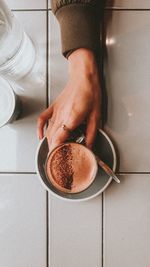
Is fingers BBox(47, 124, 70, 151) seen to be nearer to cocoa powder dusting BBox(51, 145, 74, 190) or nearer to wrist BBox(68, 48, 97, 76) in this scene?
cocoa powder dusting BBox(51, 145, 74, 190)

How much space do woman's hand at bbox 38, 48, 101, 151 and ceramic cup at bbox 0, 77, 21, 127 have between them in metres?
0.08

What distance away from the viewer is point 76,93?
967 millimetres

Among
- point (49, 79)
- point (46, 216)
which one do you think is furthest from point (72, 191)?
point (49, 79)

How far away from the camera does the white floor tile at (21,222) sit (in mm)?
1067

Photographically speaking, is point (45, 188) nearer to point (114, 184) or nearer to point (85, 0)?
point (114, 184)

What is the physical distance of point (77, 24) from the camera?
0.96 meters

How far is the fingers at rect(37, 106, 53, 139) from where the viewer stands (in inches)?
39.9

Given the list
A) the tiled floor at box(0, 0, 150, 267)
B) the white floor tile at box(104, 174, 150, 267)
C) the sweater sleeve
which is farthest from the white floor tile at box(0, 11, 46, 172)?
the white floor tile at box(104, 174, 150, 267)

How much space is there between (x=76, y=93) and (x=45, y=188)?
0.27 metres

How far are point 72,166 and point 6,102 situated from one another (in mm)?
238

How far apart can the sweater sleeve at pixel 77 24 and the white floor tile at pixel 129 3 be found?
0.33 feet

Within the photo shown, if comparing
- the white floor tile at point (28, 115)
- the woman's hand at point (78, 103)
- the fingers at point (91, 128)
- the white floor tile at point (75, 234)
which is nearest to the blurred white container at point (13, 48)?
the white floor tile at point (28, 115)

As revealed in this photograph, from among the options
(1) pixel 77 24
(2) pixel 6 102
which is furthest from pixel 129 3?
(2) pixel 6 102

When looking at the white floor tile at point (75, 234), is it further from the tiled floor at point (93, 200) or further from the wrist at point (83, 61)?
the wrist at point (83, 61)
